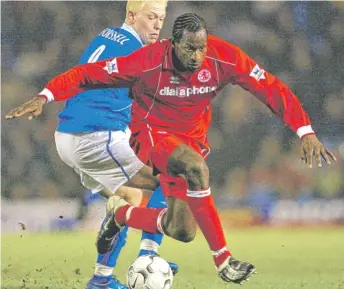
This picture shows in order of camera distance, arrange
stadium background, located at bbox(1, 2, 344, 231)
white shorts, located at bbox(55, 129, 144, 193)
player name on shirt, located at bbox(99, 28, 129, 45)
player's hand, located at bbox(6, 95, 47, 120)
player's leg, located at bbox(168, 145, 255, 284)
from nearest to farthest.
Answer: player's hand, located at bbox(6, 95, 47, 120) → player's leg, located at bbox(168, 145, 255, 284) → white shorts, located at bbox(55, 129, 144, 193) → player name on shirt, located at bbox(99, 28, 129, 45) → stadium background, located at bbox(1, 2, 344, 231)

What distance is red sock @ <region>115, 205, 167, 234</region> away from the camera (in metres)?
5.54

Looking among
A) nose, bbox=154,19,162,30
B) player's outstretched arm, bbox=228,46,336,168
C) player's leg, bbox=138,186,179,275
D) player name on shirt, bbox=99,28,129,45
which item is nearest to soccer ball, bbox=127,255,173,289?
player's leg, bbox=138,186,179,275

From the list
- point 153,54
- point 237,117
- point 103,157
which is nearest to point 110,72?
point 153,54

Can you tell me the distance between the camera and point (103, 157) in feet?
19.1

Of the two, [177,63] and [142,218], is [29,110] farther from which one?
[142,218]

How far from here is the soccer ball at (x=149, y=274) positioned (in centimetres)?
533

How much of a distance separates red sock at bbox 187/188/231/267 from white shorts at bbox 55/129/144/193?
2.24 feet

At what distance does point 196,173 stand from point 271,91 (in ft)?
2.58

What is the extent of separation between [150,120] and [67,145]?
27.6 inches

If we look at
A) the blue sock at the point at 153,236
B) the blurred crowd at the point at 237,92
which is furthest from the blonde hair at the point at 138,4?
the blue sock at the point at 153,236

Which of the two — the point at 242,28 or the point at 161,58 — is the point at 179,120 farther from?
the point at 242,28

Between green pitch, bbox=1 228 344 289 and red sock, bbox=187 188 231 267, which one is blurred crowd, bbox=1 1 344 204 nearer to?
green pitch, bbox=1 228 344 289

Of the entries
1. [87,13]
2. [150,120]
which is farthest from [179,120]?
Result: [87,13]

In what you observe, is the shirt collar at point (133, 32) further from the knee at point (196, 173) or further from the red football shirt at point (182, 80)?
the knee at point (196, 173)
